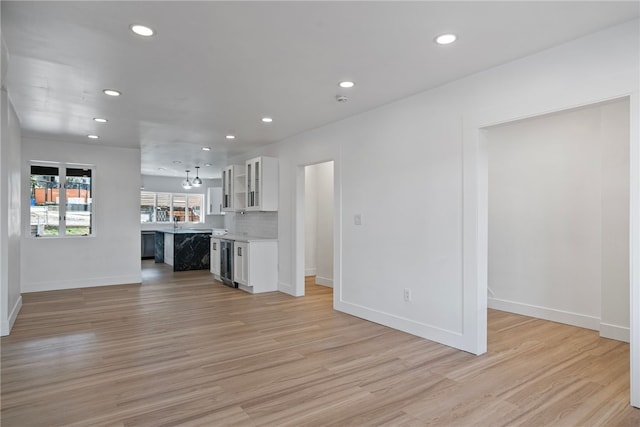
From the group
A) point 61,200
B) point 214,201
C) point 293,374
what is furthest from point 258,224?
point 214,201

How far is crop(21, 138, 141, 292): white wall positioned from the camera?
252 inches

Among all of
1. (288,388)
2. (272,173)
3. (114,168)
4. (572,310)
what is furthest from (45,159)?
(572,310)

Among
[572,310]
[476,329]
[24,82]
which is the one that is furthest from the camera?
[572,310]

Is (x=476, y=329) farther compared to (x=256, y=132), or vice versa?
(x=256, y=132)

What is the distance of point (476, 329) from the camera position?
342 centimetres

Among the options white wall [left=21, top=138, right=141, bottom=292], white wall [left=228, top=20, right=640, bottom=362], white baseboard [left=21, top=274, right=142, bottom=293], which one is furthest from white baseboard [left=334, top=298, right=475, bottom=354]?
white wall [left=21, top=138, right=141, bottom=292]

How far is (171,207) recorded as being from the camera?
12.6m

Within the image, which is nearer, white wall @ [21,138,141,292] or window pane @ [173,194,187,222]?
white wall @ [21,138,141,292]

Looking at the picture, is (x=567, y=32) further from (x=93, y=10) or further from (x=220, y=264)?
(x=220, y=264)

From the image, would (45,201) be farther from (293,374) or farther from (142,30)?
(293,374)

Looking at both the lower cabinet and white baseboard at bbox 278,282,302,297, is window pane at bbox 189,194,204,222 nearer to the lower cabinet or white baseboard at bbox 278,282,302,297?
the lower cabinet

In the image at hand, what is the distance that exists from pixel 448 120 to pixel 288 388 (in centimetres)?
278

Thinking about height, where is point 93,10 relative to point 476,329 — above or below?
above

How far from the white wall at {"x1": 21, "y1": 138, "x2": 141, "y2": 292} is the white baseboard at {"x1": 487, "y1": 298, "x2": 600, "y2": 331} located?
246 inches
